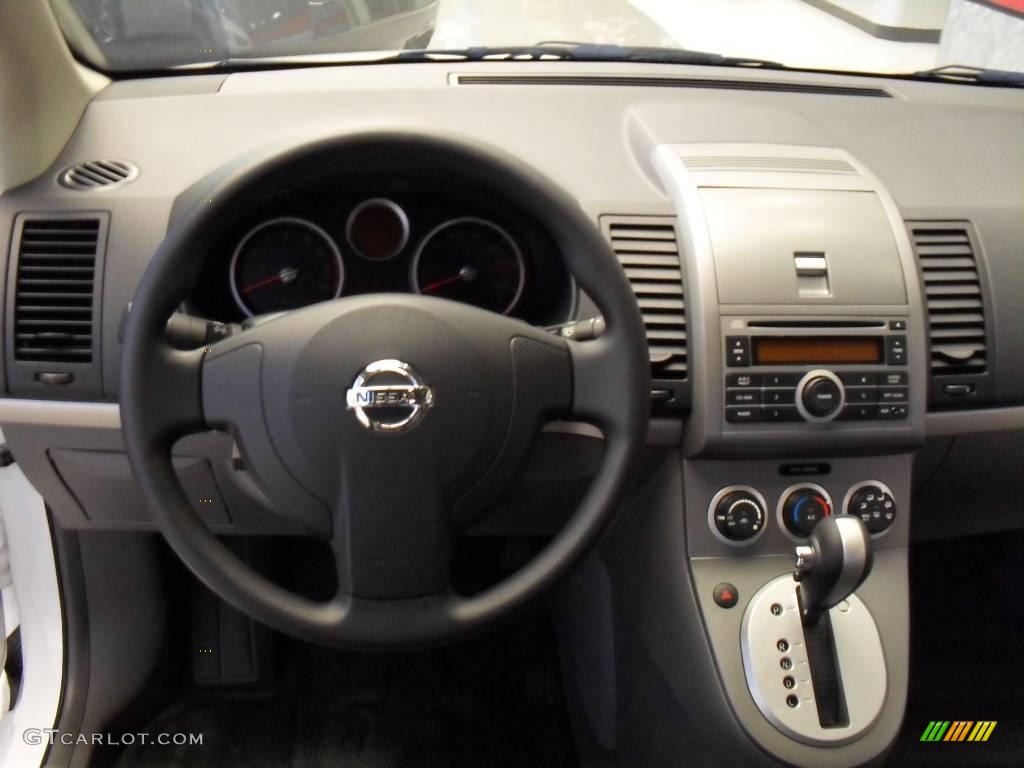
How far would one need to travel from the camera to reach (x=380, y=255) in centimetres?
107


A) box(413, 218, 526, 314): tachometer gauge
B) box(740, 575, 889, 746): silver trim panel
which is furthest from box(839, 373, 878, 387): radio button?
box(413, 218, 526, 314): tachometer gauge

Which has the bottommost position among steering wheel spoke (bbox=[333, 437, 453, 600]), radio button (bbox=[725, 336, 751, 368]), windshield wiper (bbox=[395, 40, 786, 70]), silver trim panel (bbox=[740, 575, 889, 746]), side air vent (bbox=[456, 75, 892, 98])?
silver trim panel (bbox=[740, 575, 889, 746])

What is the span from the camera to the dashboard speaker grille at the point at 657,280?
1052 mm

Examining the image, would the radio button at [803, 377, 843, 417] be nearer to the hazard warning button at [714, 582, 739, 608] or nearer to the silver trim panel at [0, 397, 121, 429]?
the hazard warning button at [714, 582, 739, 608]

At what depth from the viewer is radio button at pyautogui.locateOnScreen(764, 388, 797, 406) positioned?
1.03 meters

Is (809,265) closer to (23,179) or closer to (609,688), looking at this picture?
(609,688)

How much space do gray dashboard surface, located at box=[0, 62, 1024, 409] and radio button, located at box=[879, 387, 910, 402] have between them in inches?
9.6

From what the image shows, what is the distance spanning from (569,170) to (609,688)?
848 mm

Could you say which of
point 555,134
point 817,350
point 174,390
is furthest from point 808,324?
point 174,390

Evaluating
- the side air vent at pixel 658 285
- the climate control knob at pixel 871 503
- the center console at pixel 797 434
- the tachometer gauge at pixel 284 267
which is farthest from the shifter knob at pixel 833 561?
the tachometer gauge at pixel 284 267

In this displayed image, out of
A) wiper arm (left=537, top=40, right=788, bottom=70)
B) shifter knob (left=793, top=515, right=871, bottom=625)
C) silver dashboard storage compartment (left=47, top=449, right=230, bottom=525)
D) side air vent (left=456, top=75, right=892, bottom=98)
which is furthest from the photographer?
wiper arm (left=537, top=40, right=788, bottom=70)

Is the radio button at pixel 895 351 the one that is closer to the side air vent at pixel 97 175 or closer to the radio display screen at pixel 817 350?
the radio display screen at pixel 817 350

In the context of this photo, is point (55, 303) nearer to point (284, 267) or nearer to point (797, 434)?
point (284, 267)

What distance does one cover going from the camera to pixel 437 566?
85 centimetres
